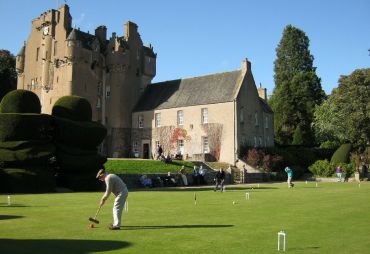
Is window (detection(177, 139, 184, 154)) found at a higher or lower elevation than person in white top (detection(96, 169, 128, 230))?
higher

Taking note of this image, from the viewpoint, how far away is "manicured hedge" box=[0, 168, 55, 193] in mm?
25422

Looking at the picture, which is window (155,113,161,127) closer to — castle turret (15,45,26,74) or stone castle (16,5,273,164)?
stone castle (16,5,273,164)

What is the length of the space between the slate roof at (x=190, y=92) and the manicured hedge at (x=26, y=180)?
84.4 feet

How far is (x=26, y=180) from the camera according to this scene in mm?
25859

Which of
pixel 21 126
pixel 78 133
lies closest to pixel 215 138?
pixel 78 133

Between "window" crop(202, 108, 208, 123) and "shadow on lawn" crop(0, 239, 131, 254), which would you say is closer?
"shadow on lawn" crop(0, 239, 131, 254)

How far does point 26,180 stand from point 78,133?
4697mm

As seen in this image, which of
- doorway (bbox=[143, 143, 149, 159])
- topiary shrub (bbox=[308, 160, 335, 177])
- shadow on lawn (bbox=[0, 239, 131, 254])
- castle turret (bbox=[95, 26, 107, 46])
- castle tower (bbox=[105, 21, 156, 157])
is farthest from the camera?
castle turret (bbox=[95, 26, 107, 46])

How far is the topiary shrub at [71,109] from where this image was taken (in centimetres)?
3000

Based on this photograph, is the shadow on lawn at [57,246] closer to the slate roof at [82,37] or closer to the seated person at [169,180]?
the seated person at [169,180]

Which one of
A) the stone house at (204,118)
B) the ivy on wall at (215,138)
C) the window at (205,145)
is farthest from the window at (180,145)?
the ivy on wall at (215,138)

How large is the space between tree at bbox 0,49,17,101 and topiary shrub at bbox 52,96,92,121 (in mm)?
32464

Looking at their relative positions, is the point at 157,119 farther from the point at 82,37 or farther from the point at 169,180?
the point at 169,180

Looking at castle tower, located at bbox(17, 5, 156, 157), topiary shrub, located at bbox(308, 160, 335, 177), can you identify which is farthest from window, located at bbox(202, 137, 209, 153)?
topiary shrub, located at bbox(308, 160, 335, 177)
